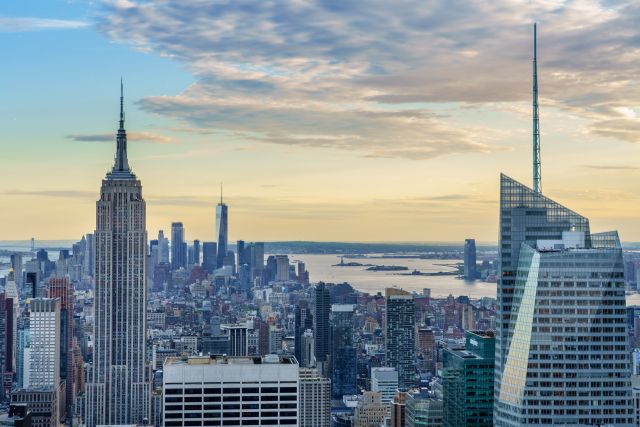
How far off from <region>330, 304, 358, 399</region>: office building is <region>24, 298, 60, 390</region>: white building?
19.9 meters

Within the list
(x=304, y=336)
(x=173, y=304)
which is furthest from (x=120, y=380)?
(x=173, y=304)

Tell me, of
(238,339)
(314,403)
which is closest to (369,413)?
(314,403)

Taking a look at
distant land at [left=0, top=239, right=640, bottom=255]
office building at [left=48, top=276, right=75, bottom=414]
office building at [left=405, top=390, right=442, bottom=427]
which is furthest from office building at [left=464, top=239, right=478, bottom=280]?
office building at [left=405, top=390, right=442, bottom=427]

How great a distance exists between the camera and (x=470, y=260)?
86.9 meters

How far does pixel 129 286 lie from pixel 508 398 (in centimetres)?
4270

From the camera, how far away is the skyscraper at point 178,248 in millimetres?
108250

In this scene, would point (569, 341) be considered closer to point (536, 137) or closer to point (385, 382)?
point (536, 137)

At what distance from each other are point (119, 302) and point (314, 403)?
16369 mm

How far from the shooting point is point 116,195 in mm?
71625

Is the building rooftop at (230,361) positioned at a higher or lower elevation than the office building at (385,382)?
higher

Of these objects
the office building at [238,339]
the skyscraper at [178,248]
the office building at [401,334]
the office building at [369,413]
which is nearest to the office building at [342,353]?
the office building at [401,334]

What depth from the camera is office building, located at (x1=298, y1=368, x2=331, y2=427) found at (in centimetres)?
6209

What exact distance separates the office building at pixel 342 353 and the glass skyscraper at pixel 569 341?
1630 inches

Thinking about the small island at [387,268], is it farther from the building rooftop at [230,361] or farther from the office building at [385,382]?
the building rooftop at [230,361]
